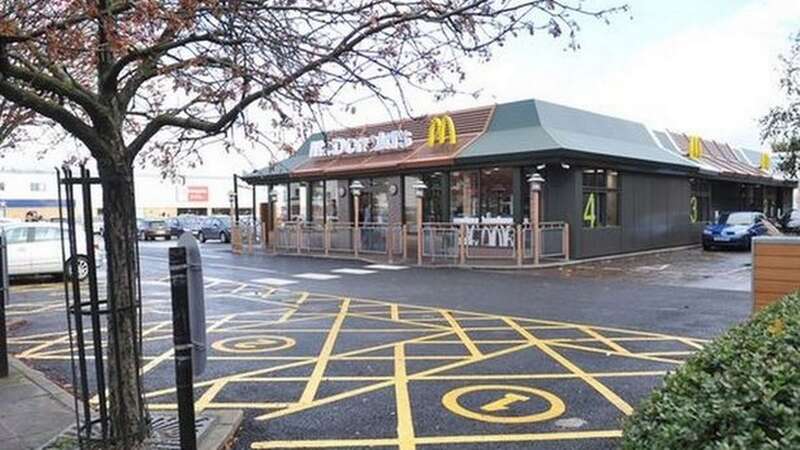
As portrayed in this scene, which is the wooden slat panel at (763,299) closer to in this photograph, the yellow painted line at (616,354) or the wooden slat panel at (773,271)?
the wooden slat panel at (773,271)

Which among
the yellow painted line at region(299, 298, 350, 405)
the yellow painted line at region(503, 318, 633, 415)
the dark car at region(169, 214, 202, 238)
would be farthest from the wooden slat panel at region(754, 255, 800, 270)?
the dark car at region(169, 214, 202, 238)

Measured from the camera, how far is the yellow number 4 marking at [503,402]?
218 inches

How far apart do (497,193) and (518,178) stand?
1.51m

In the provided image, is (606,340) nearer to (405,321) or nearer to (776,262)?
(776,262)

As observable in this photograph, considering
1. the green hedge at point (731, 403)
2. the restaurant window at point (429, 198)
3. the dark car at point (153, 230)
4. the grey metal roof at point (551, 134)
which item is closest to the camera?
the green hedge at point (731, 403)

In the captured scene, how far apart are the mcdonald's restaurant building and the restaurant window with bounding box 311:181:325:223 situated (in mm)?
49

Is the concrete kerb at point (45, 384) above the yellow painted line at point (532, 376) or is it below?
above

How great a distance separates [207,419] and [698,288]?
39.1 ft

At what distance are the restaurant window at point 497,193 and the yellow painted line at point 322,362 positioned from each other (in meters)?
12.3

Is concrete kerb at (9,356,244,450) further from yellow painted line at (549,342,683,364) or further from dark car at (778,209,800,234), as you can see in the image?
dark car at (778,209,800,234)

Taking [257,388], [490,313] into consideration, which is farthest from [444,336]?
[257,388]

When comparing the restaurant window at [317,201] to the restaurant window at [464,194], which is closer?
the restaurant window at [464,194]

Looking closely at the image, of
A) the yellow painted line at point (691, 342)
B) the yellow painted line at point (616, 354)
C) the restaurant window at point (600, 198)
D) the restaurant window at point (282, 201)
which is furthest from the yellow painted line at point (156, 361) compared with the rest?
the restaurant window at point (282, 201)

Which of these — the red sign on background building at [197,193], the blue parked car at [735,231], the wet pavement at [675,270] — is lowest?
the wet pavement at [675,270]
